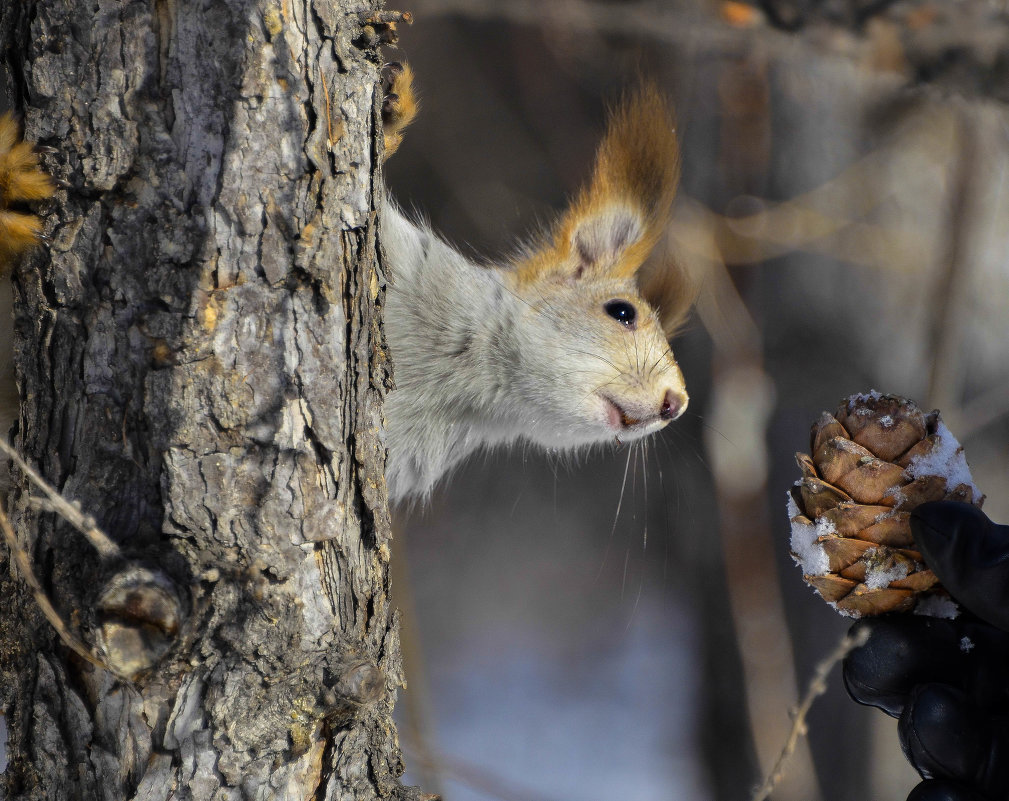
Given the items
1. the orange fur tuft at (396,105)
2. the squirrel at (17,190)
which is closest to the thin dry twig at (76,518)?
the squirrel at (17,190)

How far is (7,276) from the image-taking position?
28.0 inches

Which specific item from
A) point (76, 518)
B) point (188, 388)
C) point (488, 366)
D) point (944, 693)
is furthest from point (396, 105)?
point (944, 693)

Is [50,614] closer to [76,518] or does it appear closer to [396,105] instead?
[76,518]

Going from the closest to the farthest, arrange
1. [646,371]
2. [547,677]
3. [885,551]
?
[885,551] → [646,371] → [547,677]

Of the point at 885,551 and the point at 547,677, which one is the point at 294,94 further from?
the point at 547,677

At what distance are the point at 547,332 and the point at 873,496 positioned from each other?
24.0 inches

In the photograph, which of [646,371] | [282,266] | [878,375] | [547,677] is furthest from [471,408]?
[547,677]

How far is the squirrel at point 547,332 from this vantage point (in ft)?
4.02

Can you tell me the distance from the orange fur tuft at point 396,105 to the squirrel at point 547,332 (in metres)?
0.14

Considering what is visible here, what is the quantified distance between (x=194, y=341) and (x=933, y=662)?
0.82m

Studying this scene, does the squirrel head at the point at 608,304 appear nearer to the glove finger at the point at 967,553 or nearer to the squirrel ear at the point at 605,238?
the squirrel ear at the point at 605,238

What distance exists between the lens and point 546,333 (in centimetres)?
127

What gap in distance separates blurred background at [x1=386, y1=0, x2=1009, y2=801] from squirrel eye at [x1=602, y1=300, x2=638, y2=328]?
28 cm

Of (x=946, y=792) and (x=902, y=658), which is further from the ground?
(x=902, y=658)
